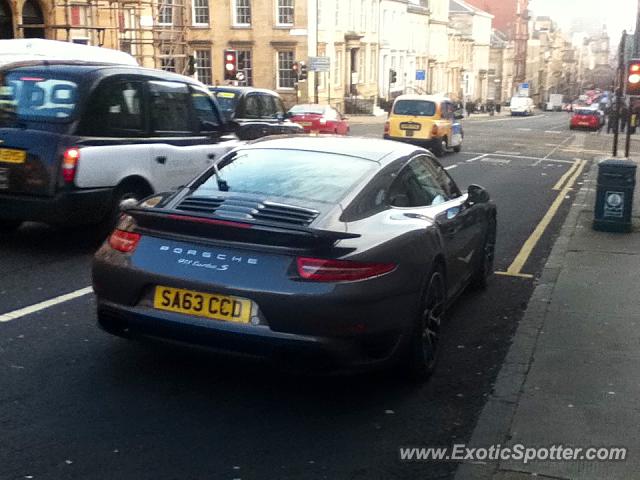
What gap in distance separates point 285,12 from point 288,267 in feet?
157

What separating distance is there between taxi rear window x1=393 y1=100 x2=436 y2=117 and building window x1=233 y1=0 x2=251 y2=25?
89.0ft

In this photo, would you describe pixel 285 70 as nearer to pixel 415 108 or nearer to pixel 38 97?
pixel 415 108

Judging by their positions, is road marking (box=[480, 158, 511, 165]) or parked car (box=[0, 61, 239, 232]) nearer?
parked car (box=[0, 61, 239, 232])

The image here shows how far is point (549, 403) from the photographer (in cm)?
489

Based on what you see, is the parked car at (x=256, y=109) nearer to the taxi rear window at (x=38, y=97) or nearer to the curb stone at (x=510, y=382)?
the taxi rear window at (x=38, y=97)

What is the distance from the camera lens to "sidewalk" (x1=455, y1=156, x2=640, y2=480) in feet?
13.5

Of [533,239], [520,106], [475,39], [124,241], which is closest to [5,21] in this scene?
[533,239]

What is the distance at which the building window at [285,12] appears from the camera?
50.1 meters

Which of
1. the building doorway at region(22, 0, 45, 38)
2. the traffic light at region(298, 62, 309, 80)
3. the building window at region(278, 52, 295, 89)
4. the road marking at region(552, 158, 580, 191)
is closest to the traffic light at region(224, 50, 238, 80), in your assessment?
the building doorway at region(22, 0, 45, 38)

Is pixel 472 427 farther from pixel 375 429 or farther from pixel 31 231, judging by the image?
pixel 31 231

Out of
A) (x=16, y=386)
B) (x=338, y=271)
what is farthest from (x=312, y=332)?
(x=16, y=386)

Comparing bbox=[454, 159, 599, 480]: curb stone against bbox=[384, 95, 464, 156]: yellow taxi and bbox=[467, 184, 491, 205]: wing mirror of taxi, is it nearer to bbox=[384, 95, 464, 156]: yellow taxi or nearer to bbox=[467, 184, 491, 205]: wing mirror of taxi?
bbox=[467, 184, 491, 205]: wing mirror of taxi

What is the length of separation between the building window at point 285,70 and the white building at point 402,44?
49.5ft

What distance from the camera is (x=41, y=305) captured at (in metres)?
6.52
